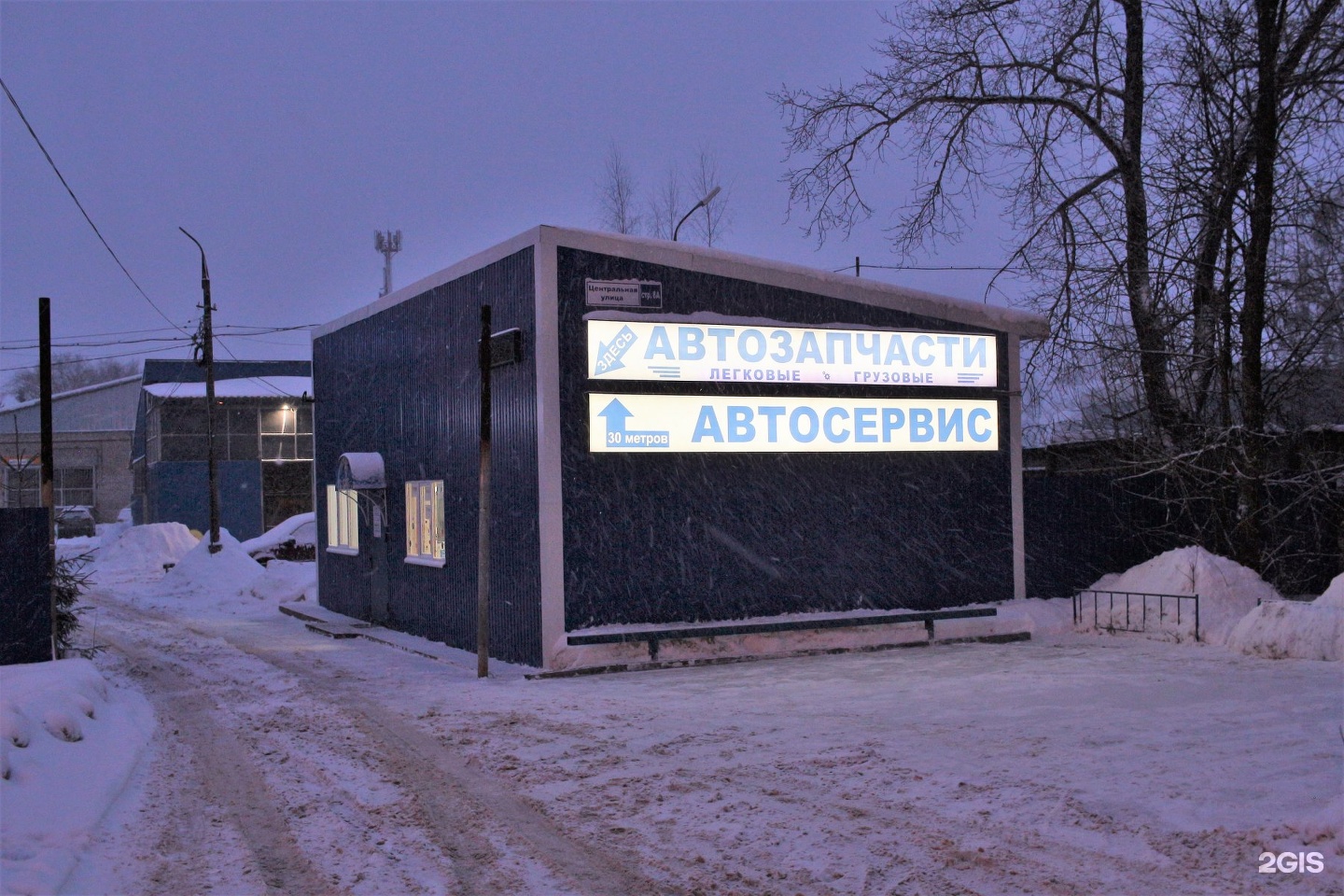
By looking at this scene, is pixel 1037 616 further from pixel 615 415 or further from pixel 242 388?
pixel 242 388

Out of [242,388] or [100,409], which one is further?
[100,409]

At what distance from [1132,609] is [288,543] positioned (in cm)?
2742

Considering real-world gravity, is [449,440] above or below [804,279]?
below

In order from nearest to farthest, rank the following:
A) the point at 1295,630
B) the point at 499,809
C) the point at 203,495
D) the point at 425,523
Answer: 1. the point at 499,809
2. the point at 1295,630
3. the point at 425,523
4. the point at 203,495

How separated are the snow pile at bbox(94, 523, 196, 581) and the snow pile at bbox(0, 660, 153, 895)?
28.7 metres

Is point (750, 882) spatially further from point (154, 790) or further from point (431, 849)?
point (154, 790)

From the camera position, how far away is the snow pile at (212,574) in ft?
93.9

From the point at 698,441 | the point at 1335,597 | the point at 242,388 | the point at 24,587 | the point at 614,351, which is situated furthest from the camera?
the point at 242,388

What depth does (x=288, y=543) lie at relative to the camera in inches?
1421

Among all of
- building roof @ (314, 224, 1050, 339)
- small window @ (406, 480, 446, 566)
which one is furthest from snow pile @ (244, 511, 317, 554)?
building roof @ (314, 224, 1050, 339)

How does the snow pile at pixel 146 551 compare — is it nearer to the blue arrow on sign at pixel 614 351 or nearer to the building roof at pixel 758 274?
the building roof at pixel 758 274

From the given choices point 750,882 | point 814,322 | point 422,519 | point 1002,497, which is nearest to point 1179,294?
point 1002,497
